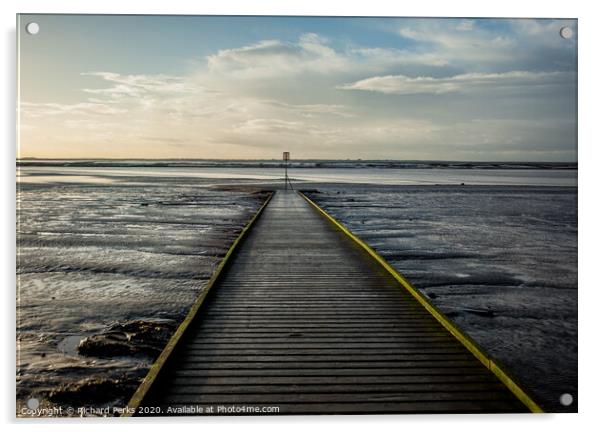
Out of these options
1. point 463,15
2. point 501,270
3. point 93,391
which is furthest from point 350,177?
point 93,391

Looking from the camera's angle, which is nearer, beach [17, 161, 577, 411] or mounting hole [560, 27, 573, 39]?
mounting hole [560, 27, 573, 39]

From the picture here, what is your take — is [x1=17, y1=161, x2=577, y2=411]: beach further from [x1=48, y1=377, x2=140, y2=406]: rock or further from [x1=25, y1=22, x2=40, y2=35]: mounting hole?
[x1=25, y1=22, x2=40, y2=35]: mounting hole

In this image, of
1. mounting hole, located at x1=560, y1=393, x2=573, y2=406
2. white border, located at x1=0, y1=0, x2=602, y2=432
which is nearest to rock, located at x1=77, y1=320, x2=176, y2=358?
white border, located at x1=0, y1=0, x2=602, y2=432

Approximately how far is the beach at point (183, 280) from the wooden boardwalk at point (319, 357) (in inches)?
41.8

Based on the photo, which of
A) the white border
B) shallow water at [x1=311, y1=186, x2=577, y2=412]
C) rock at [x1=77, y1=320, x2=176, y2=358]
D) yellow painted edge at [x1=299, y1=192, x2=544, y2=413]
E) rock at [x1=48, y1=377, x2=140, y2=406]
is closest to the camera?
yellow painted edge at [x1=299, y1=192, x2=544, y2=413]

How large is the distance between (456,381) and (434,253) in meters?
8.27

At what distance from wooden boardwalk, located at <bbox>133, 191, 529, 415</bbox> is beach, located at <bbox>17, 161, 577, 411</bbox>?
1.06 m

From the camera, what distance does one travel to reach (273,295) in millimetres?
6629

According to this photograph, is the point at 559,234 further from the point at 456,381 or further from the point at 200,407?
the point at 200,407

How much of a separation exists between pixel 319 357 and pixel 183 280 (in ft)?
18.0

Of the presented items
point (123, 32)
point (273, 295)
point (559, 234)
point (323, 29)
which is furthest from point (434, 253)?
point (123, 32)

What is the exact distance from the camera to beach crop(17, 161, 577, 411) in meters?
5.81

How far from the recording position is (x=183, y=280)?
9602 mm

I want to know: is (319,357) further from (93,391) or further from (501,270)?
(501,270)
